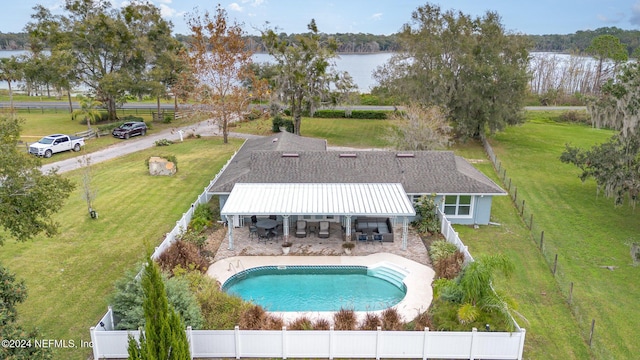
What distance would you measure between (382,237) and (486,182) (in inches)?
267

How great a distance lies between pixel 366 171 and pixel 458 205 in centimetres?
477

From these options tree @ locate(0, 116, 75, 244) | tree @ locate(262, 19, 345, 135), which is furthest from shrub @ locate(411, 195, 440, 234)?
tree @ locate(262, 19, 345, 135)

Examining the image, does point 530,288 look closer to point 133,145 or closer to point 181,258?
point 181,258

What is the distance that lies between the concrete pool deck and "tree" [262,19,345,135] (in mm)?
23609

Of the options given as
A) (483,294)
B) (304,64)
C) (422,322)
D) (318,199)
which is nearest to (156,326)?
(422,322)

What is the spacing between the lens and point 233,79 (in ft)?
126

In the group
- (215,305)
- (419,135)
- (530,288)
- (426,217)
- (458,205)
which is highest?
(419,135)

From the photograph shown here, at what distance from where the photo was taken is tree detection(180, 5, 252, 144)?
36.8m

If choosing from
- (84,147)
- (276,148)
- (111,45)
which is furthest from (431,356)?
(111,45)

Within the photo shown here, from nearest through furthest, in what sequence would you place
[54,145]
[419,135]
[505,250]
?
[505,250], [419,135], [54,145]

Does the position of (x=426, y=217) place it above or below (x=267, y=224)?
above

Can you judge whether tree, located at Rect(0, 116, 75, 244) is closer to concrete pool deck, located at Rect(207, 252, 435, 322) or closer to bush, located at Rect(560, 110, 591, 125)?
concrete pool deck, located at Rect(207, 252, 435, 322)

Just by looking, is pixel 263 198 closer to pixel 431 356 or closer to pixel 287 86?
pixel 431 356

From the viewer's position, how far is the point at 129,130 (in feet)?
129
